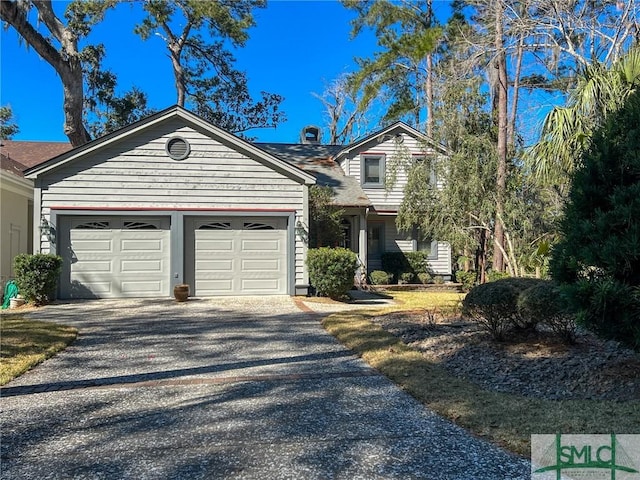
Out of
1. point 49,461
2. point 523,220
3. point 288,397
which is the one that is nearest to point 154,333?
point 288,397

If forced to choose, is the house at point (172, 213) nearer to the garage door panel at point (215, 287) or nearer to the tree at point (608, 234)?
the garage door panel at point (215, 287)

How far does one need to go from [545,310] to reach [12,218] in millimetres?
14044

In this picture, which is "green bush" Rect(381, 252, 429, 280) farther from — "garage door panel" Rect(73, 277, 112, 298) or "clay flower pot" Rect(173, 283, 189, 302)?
"garage door panel" Rect(73, 277, 112, 298)

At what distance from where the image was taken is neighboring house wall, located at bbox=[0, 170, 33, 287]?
13516mm

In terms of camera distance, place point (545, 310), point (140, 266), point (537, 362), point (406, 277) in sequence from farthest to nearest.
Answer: point (406, 277) < point (140, 266) < point (545, 310) < point (537, 362)

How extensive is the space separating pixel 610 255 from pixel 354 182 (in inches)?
604

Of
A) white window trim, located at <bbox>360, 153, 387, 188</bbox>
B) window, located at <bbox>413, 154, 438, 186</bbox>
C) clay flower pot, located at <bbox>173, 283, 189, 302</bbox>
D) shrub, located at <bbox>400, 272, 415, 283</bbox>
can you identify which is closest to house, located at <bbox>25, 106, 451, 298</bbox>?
clay flower pot, located at <bbox>173, 283, 189, 302</bbox>

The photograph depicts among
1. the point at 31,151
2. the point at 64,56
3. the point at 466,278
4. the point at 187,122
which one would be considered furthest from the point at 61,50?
the point at 466,278

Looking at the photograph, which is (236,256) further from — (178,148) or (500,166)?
(500,166)

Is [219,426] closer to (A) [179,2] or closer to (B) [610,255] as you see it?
(B) [610,255]

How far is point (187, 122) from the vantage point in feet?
44.1

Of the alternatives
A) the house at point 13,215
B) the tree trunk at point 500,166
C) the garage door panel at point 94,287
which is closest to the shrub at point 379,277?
the tree trunk at point 500,166

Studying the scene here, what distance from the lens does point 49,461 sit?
11.3 ft

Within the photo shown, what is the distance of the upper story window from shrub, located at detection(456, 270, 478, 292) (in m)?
4.63
